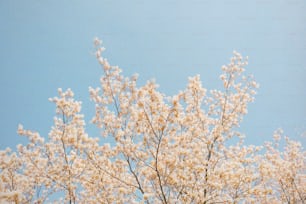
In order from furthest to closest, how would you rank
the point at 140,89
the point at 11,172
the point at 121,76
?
1. the point at 11,172
2. the point at 121,76
3. the point at 140,89

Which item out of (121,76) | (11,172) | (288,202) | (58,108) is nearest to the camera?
(121,76)

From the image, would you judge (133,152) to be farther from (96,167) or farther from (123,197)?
(123,197)

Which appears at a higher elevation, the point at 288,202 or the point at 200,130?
the point at 200,130

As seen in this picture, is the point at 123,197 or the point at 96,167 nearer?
the point at 96,167

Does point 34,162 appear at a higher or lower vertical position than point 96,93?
lower

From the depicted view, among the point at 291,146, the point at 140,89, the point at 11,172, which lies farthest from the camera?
the point at 291,146

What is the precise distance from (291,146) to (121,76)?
10.5 m

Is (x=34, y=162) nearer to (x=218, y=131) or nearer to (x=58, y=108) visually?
(x=58, y=108)

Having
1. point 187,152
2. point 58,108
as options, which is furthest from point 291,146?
point 58,108

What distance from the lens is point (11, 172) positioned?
938 cm

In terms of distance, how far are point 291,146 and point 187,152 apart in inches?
372

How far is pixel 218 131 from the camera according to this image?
7914 millimetres

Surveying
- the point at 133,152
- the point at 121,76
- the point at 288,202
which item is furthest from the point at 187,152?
the point at 288,202

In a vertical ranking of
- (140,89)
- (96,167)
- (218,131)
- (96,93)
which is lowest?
(96,167)
